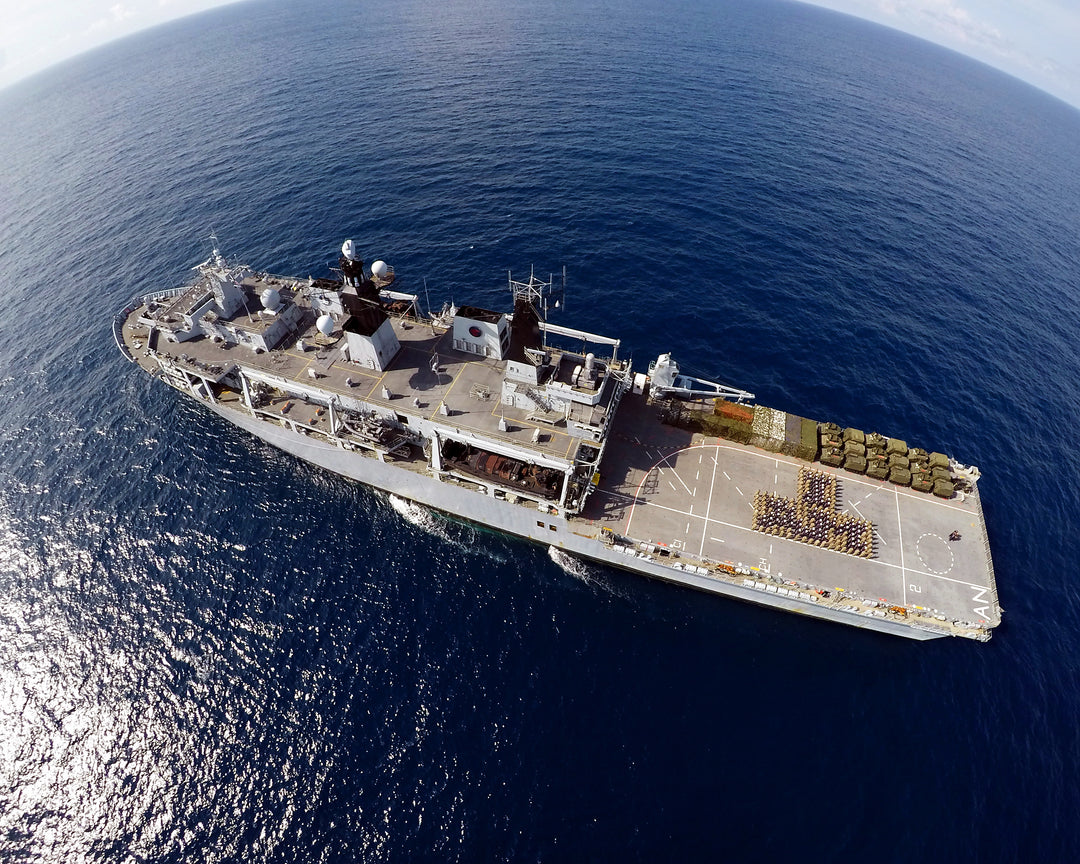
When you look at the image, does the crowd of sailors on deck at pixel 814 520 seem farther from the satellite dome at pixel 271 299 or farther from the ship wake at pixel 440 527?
the satellite dome at pixel 271 299

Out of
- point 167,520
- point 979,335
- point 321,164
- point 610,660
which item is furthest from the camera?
point 321,164

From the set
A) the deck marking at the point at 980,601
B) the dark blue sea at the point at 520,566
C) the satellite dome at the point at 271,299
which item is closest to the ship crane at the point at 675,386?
the dark blue sea at the point at 520,566

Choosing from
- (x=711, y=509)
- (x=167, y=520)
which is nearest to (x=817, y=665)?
(x=711, y=509)

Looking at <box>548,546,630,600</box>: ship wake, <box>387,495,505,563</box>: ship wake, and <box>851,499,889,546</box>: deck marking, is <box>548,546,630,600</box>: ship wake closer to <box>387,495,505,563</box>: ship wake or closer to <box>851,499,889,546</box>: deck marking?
<box>387,495,505,563</box>: ship wake

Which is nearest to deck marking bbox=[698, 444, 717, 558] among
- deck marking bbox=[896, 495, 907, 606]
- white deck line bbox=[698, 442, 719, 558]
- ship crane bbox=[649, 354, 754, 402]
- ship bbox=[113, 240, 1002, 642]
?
white deck line bbox=[698, 442, 719, 558]

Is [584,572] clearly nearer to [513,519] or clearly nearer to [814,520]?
[513,519]

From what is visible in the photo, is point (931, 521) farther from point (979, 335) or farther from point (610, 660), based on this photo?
point (979, 335)
